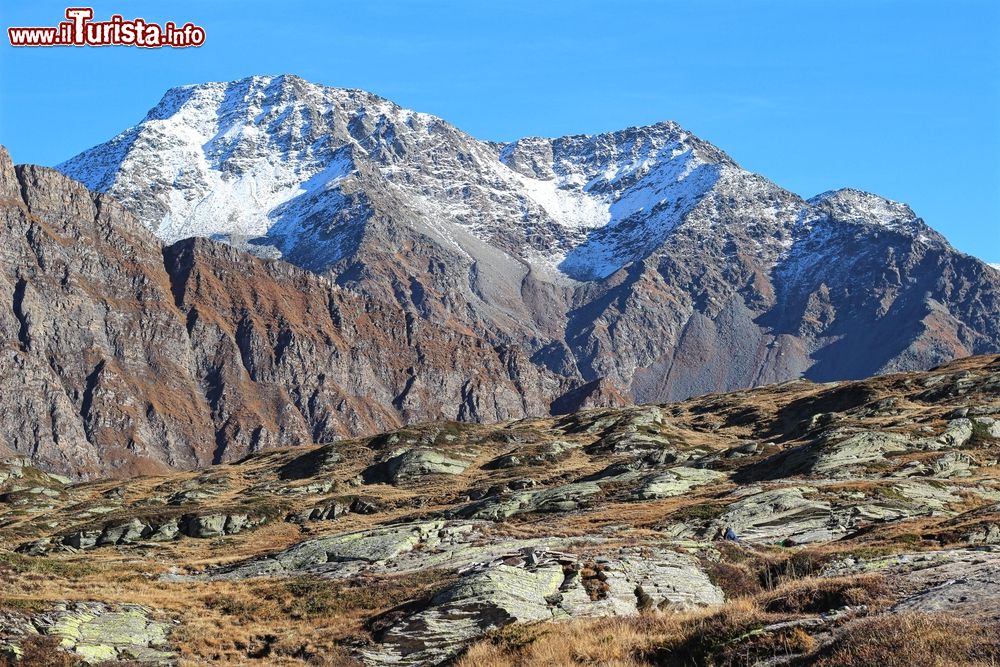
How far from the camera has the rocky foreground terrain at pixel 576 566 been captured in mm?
21859

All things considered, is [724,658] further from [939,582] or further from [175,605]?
[175,605]

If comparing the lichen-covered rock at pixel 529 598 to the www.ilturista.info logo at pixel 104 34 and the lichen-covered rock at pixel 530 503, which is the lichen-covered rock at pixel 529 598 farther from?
the www.ilturista.info logo at pixel 104 34

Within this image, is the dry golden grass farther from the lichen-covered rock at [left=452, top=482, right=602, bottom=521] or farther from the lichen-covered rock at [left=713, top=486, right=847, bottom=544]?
the lichen-covered rock at [left=452, top=482, right=602, bottom=521]

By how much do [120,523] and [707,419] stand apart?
96.4 meters

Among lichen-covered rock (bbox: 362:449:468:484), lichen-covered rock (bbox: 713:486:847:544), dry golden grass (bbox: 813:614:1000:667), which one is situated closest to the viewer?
dry golden grass (bbox: 813:614:1000:667)

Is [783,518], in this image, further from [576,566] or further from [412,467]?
[412,467]

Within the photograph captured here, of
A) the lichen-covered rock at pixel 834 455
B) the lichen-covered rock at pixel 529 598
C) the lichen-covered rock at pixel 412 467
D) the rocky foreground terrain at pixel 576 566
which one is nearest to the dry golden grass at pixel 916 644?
the rocky foreground terrain at pixel 576 566

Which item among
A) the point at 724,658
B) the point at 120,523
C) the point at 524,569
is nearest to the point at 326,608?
the point at 524,569

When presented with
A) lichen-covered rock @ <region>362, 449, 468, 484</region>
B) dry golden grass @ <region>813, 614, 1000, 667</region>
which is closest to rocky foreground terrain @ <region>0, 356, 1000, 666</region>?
dry golden grass @ <region>813, 614, 1000, 667</region>

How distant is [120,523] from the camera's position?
8425cm

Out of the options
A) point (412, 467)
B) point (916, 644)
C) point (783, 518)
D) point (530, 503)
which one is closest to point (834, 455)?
point (530, 503)

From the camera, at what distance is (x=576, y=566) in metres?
34.0

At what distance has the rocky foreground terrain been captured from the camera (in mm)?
21859

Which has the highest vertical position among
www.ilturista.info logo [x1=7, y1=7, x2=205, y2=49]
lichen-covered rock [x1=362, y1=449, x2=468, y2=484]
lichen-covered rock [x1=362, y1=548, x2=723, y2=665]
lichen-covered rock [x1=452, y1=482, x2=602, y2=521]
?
www.ilturista.info logo [x1=7, y1=7, x2=205, y2=49]
